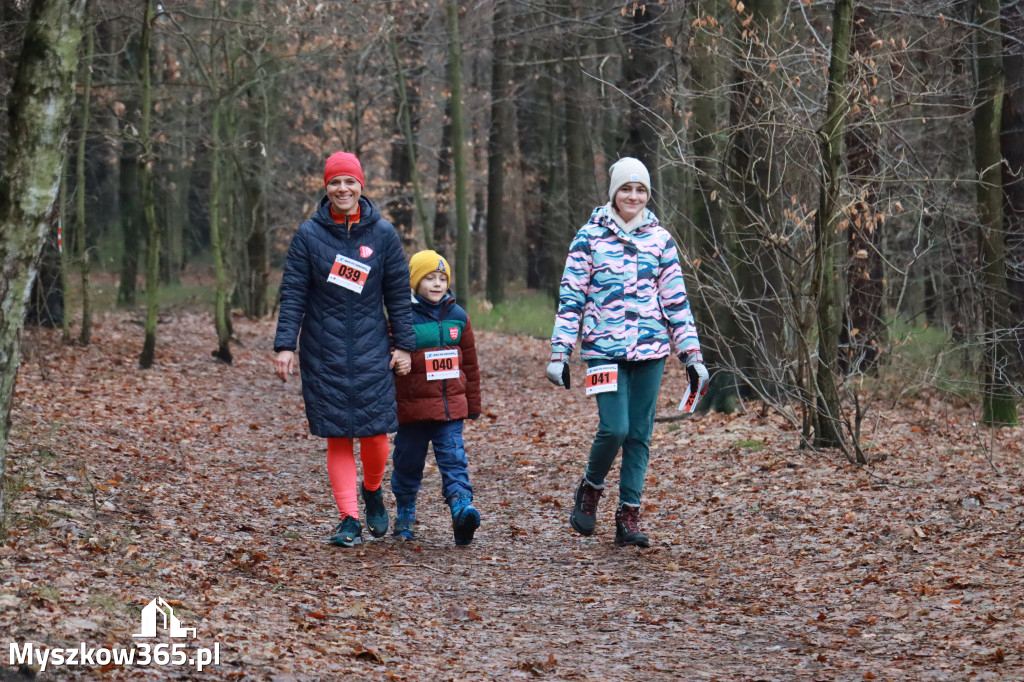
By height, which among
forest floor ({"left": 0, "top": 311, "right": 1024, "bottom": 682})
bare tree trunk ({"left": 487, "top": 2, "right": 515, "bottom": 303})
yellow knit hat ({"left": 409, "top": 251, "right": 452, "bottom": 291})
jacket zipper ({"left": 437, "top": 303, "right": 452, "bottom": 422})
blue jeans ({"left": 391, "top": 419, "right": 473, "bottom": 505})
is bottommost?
forest floor ({"left": 0, "top": 311, "right": 1024, "bottom": 682})

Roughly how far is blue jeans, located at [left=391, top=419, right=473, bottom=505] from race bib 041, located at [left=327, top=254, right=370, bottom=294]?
994mm

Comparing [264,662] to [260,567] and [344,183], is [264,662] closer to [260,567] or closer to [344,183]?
[260,567]

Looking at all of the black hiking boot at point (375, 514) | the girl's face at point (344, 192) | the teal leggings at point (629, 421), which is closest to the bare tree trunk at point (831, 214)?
the teal leggings at point (629, 421)

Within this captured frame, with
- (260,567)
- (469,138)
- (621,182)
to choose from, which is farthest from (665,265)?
(469,138)

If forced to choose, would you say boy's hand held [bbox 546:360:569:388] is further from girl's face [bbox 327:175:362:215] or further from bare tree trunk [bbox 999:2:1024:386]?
bare tree trunk [bbox 999:2:1024:386]

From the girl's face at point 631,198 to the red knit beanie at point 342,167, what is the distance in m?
1.55

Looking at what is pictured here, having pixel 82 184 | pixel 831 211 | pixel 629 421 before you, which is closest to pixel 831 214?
pixel 831 211

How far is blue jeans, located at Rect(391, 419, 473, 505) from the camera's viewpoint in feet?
22.0

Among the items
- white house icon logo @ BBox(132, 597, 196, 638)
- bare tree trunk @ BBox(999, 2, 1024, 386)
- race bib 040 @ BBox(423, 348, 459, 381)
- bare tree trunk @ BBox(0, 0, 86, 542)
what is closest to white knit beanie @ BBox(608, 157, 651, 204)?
race bib 040 @ BBox(423, 348, 459, 381)

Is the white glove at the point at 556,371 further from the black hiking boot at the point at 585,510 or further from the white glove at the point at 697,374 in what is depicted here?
the black hiking boot at the point at 585,510

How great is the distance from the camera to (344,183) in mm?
6363

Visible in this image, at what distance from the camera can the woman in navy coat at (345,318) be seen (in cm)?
636

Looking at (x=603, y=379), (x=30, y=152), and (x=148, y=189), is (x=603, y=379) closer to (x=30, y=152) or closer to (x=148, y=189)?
(x=30, y=152)

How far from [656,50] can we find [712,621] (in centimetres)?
1431
